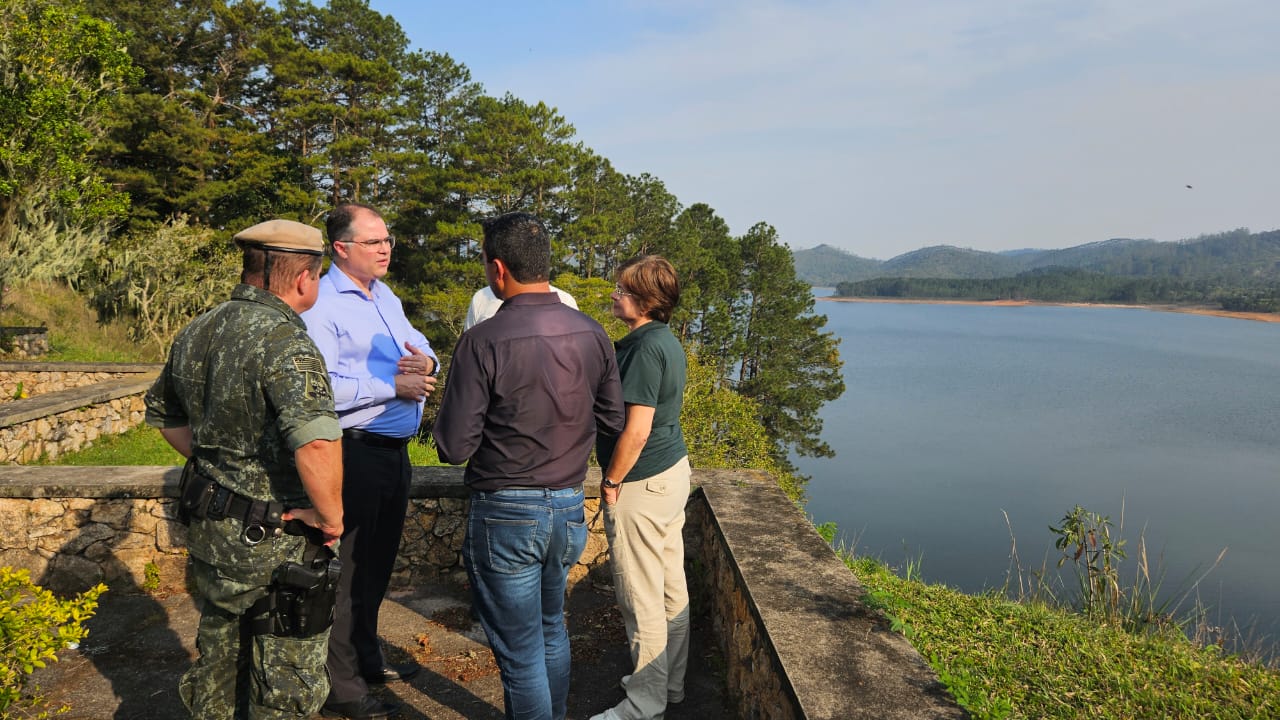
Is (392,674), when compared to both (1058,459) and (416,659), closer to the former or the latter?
(416,659)

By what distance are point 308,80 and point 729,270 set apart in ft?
83.9

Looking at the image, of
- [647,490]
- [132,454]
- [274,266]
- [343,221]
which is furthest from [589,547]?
[132,454]

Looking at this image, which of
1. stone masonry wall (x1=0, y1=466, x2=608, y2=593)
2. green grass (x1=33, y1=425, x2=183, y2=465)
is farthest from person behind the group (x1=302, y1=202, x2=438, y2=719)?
green grass (x1=33, y1=425, x2=183, y2=465)

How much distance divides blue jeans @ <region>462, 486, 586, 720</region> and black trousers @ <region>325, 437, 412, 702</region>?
2.43 feet

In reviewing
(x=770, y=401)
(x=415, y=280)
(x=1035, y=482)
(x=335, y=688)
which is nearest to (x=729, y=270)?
(x=770, y=401)

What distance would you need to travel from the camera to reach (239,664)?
7.00 ft

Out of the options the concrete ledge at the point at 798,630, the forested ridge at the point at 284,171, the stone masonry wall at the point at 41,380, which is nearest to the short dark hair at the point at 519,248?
the concrete ledge at the point at 798,630

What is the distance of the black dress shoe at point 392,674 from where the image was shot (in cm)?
292

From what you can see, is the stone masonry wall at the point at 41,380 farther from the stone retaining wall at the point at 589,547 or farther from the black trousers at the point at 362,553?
the black trousers at the point at 362,553

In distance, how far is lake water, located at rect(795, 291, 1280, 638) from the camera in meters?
36.1

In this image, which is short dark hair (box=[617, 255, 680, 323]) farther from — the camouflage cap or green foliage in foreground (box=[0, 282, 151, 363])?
green foliage in foreground (box=[0, 282, 151, 363])

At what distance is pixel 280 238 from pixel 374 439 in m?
0.95

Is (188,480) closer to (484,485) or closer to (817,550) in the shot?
(484,485)

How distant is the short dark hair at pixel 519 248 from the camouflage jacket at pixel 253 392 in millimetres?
624
